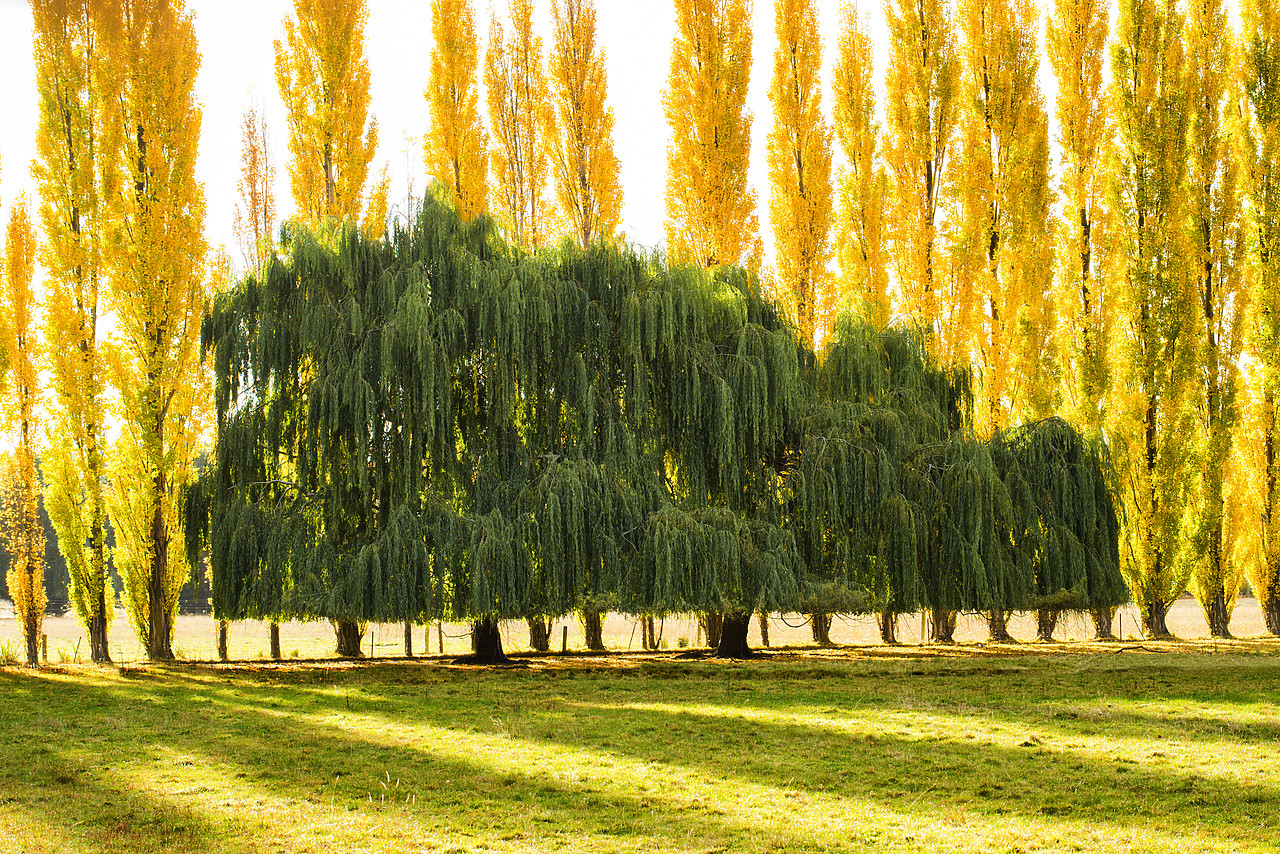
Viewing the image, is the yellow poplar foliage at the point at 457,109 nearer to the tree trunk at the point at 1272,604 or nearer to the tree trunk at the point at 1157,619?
the tree trunk at the point at 1157,619

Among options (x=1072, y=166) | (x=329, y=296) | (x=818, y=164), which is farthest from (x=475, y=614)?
(x=1072, y=166)

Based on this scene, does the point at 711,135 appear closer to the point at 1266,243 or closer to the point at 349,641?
the point at 1266,243

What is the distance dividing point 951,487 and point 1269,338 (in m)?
11.9

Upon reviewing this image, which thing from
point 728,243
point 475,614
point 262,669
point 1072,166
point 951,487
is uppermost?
point 1072,166

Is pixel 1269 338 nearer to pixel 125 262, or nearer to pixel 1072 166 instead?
pixel 1072 166

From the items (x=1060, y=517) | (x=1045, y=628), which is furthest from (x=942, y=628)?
(x=1060, y=517)

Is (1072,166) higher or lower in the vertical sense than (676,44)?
lower

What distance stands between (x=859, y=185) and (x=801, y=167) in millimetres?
1658

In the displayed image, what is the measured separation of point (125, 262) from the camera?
19766mm

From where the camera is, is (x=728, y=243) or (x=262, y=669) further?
(x=728, y=243)

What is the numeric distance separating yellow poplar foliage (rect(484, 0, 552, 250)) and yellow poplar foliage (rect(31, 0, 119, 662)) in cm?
964

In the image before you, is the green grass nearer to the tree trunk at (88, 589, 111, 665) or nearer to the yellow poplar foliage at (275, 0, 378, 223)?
the tree trunk at (88, 589, 111, 665)

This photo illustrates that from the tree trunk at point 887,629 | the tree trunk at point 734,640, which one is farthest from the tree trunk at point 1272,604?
the tree trunk at point 734,640

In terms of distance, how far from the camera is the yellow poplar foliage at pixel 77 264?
20156 millimetres
